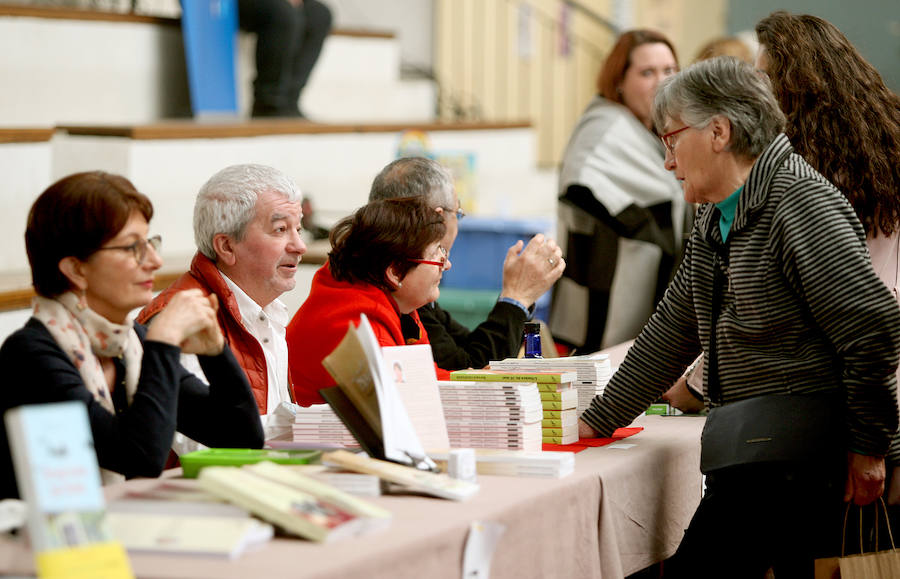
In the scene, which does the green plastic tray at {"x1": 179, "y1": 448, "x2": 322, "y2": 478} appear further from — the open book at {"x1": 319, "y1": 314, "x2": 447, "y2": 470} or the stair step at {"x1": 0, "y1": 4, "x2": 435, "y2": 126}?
the stair step at {"x1": 0, "y1": 4, "x2": 435, "y2": 126}

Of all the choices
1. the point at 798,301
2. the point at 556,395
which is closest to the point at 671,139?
the point at 798,301

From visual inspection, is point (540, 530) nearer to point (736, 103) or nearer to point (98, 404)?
point (98, 404)

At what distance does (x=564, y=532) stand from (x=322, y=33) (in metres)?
5.22

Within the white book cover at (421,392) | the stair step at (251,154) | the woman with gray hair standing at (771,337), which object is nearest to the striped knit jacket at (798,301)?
the woman with gray hair standing at (771,337)

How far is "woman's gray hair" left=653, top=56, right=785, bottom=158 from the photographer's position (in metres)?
2.24

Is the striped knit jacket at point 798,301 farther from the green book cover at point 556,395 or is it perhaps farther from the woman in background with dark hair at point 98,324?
the woman in background with dark hair at point 98,324

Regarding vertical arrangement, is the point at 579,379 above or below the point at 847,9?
below

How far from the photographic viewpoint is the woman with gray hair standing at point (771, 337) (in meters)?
2.11

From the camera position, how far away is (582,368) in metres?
2.68

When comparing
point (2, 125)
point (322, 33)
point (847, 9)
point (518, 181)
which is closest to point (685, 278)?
point (2, 125)

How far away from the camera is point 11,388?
1.96 m

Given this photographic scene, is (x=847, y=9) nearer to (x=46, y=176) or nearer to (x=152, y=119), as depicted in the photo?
(x=152, y=119)

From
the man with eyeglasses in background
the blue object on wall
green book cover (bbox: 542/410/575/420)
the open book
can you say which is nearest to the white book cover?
the open book

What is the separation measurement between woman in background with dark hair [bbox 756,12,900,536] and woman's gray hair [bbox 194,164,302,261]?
1167mm
